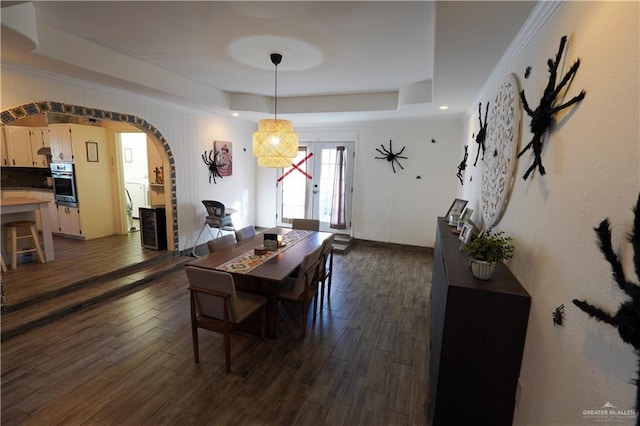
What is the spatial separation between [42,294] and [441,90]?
5026 mm

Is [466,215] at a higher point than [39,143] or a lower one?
lower

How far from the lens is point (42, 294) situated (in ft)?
10.3

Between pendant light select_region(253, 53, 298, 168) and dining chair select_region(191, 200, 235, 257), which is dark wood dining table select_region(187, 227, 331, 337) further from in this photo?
dining chair select_region(191, 200, 235, 257)

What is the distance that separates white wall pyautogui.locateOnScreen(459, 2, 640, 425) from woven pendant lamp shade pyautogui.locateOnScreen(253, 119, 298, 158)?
2343 millimetres

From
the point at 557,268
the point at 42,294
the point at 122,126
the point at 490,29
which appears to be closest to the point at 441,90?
the point at 490,29

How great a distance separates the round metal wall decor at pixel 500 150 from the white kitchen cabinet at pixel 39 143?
713 cm

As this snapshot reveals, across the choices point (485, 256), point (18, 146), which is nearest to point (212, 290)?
point (485, 256)

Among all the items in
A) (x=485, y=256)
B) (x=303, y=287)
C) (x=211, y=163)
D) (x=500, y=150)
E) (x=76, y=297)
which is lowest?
(x=76, y=297)

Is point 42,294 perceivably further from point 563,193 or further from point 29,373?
point 563,193

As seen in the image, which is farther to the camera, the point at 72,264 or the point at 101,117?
the point at 72,264

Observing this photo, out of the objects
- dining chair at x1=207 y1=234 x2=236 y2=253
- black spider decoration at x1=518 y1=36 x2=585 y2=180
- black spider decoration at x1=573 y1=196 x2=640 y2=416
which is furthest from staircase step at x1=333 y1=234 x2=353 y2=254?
black spider decoration at x1=573 y1=196 x2=640 y2=416

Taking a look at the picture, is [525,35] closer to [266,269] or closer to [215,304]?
[266,269]

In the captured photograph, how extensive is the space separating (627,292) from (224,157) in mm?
5861

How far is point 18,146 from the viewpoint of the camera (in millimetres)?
5254
